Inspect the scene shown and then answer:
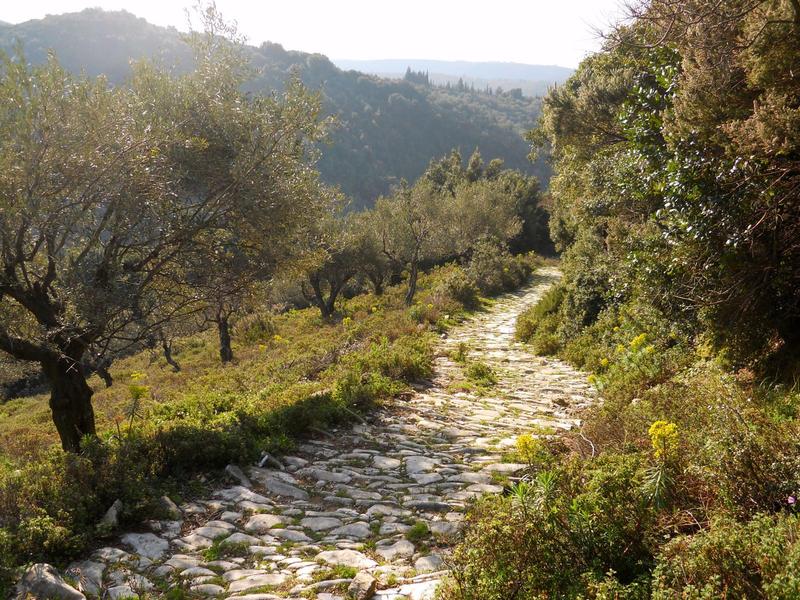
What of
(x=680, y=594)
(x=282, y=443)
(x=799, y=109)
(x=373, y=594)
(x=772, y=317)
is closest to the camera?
(x=680, y=594)

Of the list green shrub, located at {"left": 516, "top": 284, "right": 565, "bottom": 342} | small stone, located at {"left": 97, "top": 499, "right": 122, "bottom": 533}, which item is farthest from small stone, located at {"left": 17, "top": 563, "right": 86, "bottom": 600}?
green shrub, located at {"left": 516, "top": 284, "right": 565, "bottom": 342}

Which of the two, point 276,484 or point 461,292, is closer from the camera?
point 276,484

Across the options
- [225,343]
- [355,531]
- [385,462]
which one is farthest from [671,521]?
[225,343]

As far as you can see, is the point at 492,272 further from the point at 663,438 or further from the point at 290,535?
the point at 663,438

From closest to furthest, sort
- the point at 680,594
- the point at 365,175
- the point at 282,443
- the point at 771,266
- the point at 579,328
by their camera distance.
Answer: the point at 680,594 → the point at 771,266 → the point at 282,443 → the point at 579,328 → the point at 365,175

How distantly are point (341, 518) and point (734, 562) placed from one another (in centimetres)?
404

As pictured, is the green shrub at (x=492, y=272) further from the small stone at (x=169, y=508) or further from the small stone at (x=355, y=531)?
the small stone at (x=169, y=508)

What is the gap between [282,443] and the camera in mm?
7996

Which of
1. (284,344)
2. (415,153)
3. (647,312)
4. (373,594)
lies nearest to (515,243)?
(284,344)

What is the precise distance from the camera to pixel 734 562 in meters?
3.01

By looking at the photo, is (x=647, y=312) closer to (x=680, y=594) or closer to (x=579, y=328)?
(x=579, y=328)

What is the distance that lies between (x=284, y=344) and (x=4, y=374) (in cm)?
1405

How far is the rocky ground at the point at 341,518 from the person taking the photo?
4496 millimetres

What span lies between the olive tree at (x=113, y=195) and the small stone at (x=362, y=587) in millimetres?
5227
